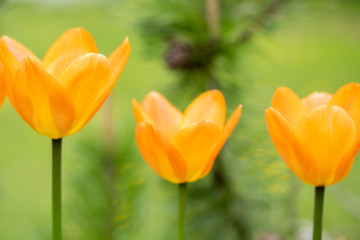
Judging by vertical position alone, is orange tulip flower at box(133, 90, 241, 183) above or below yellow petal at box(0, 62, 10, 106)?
below

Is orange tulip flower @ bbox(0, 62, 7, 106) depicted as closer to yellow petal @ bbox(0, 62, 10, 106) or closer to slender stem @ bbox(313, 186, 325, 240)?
yellow petal @ bbox(0, 62, 10, 106)

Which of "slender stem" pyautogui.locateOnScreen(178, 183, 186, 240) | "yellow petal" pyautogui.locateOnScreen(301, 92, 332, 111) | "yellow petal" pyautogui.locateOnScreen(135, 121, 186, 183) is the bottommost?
"slender stem" pyautogui.locateOnScreen(178, 183, 186, 240)

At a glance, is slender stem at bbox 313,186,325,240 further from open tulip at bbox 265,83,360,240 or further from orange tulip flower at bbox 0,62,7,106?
orange tulip flower at bbox 0,62,7,106

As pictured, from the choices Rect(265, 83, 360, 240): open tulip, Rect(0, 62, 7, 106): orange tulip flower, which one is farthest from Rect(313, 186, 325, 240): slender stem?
Rect(0, 62, 7, 106): orange tulip flower

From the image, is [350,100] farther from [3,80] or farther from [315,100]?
[3,80]

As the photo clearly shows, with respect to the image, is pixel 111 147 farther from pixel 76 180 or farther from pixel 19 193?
pixel 19 193

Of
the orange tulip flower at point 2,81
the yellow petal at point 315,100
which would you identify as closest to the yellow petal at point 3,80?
the orange tulip flower at point 2,81
